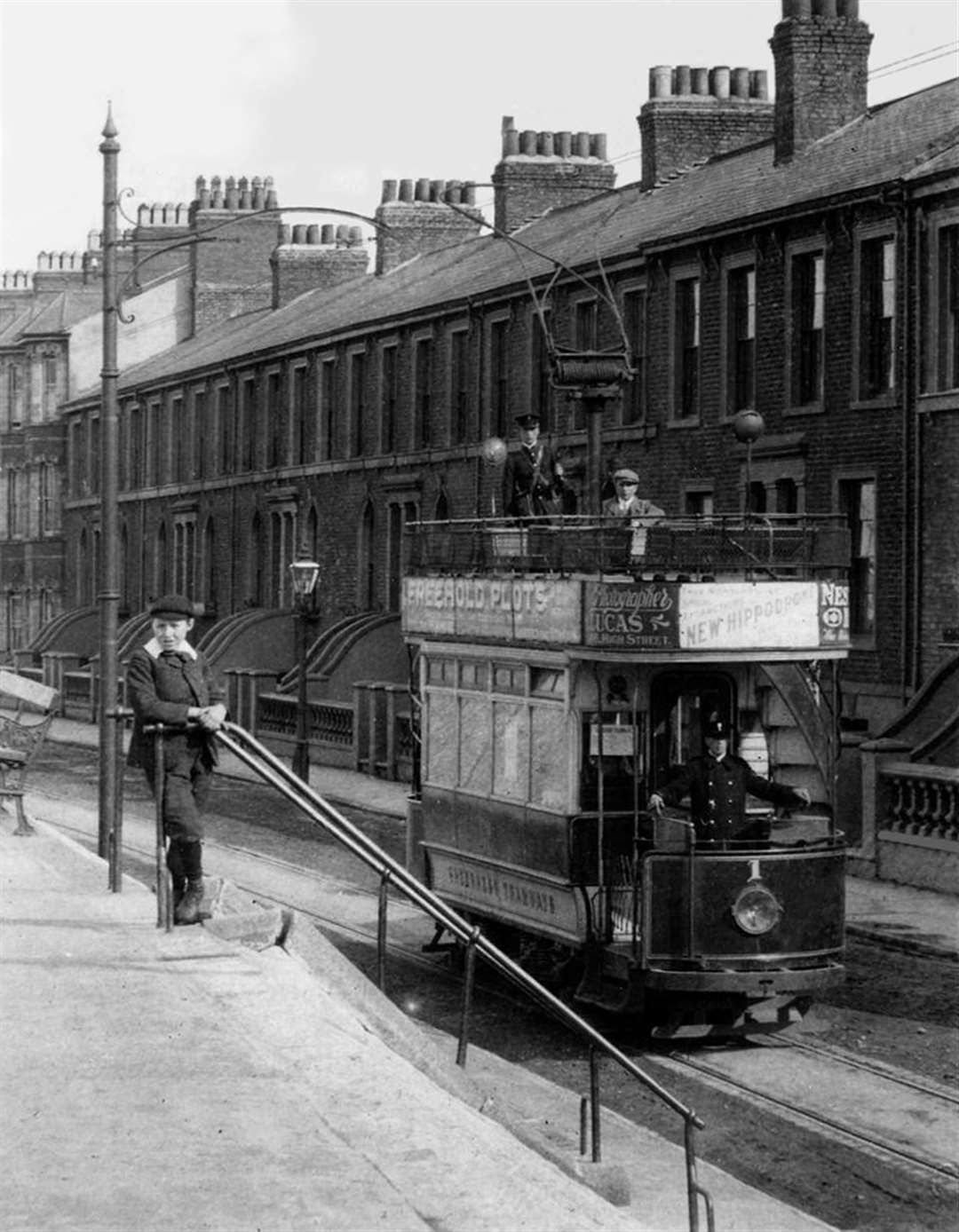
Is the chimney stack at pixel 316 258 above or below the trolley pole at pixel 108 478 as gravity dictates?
above

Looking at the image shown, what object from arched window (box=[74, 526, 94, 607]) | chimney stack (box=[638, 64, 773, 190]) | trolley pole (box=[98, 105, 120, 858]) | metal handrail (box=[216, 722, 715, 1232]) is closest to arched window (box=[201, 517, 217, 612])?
arched window (box=[74, 526, 94, 607])

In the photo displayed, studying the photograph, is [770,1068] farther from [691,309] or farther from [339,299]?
[339,299]

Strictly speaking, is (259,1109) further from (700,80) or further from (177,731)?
(700,80)

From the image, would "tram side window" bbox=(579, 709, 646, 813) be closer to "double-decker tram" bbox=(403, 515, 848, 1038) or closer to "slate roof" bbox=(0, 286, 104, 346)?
"double-decker tram" bbox=(403, 515, 848, 1038)

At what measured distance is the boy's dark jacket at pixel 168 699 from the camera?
1355cm

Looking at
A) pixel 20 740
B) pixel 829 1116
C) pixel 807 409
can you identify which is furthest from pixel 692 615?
pixel 807 409

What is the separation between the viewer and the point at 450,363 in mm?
43250

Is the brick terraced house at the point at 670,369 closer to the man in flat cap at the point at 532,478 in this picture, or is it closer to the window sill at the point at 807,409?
the window sill at the point at 807,409

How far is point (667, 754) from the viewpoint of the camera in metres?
15.0

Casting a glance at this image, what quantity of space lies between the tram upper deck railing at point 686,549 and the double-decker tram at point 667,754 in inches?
0.6

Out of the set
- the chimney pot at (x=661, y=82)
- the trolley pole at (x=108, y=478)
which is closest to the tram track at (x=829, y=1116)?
the trolley pole at (x=108, y=478)

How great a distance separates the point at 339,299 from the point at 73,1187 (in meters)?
46.7

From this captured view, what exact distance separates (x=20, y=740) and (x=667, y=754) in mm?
9974

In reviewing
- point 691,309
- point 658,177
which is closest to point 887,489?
point 691,309
